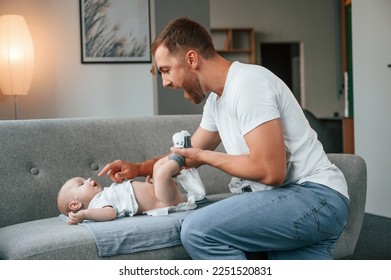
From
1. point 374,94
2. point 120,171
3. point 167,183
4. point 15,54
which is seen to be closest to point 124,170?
point 120,171

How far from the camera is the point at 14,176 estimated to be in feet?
6.14

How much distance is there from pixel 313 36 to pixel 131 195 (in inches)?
298

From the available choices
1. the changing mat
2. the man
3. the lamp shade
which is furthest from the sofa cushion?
the lamp shade

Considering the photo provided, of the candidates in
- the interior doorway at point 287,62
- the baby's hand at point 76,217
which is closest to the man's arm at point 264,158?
the baby's hand at point 76,217

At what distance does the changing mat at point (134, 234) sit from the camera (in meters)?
1.51

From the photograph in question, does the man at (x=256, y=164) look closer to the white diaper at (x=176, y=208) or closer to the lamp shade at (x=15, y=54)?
the white diaper at (x=176, y=208)

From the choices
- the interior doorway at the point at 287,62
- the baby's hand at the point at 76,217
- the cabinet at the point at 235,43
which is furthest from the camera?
the interior doorway at the point at 287,62

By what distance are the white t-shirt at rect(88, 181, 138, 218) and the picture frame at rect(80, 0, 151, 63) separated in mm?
2380

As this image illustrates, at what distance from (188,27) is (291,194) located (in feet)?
1.75

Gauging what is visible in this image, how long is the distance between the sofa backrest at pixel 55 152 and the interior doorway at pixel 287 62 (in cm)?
682

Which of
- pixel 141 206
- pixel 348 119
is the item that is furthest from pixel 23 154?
pixel 348 119

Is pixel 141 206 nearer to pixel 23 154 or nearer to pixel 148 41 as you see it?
pixel 23 154

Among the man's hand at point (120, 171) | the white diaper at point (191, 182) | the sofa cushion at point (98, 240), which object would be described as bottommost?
the sofa cushion at point (98, 240)
